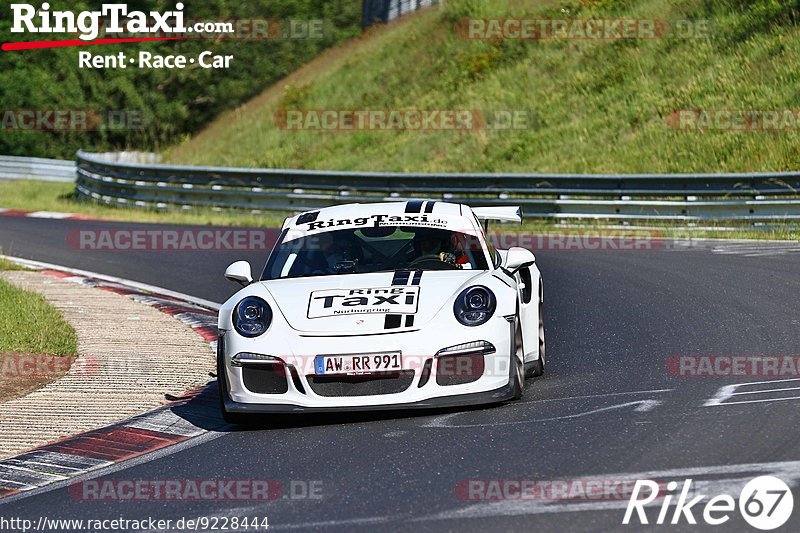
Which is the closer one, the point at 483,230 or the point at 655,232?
the point at 483,230

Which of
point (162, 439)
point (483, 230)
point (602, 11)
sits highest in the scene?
point (602, 11)

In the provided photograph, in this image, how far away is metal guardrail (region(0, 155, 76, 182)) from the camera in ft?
120

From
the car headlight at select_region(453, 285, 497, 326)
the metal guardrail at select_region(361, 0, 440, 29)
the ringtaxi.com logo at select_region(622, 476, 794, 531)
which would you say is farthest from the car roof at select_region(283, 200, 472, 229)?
the metal guardrail at select_region(361, 0, 440, 29)

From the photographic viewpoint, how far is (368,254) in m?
8.16

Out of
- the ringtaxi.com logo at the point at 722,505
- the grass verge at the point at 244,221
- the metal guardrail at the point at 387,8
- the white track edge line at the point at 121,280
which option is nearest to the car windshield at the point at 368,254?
the ringtaxi.com logo at the point at 722,505

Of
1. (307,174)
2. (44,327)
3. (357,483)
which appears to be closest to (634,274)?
(44,327)

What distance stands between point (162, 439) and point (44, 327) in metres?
3.81

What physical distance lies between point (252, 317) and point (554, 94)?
973 inches

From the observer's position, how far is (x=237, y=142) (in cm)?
3784

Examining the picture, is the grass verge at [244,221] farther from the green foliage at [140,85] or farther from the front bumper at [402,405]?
the front bumper at [402,405]

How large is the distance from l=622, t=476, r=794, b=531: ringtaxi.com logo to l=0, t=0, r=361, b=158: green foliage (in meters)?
38.2

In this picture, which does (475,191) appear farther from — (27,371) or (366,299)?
(366,299)

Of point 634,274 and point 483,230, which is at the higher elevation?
point 483,230

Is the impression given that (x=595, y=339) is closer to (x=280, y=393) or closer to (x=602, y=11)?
(x=280, y=393)
